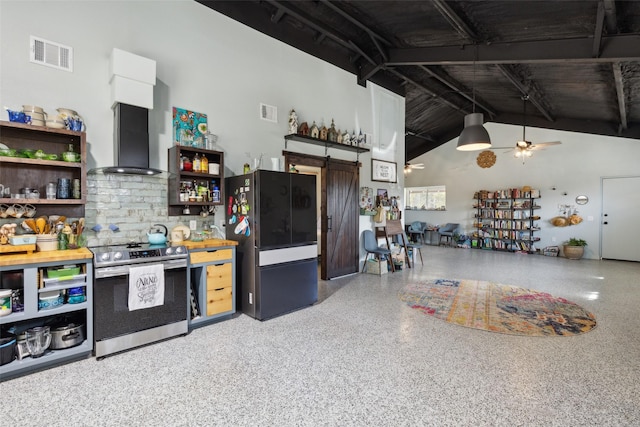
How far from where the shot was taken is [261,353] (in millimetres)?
2896

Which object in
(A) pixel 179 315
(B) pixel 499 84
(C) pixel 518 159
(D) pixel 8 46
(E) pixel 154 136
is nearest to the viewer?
(D) pixel 8 46

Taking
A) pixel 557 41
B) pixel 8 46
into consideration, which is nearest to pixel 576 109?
pixel 557 41

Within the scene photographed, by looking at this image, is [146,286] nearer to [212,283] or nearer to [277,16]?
[212,283]

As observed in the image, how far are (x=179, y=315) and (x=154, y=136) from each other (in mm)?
2102

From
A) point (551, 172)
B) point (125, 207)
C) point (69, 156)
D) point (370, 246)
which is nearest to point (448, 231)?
point (551, 172)

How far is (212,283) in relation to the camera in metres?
3.57

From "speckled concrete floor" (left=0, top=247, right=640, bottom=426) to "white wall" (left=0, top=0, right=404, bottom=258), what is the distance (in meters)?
2.14

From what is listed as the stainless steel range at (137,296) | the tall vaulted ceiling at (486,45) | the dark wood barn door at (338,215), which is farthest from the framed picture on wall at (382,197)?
the stainless steel range at (137,296)

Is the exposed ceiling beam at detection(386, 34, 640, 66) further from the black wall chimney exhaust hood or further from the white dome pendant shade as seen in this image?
the black wall chimney exhaust hood

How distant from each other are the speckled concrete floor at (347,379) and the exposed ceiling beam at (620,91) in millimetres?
3819

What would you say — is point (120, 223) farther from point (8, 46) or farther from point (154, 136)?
point (8, 46)

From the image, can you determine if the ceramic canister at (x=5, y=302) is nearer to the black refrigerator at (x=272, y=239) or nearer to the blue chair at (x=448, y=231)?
the black refrigerator at (x=272, y=239)

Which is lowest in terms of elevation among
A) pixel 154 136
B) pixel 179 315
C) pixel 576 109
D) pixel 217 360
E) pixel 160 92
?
pixel 217 360

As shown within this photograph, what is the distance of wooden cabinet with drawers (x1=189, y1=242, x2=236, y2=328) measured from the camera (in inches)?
137
